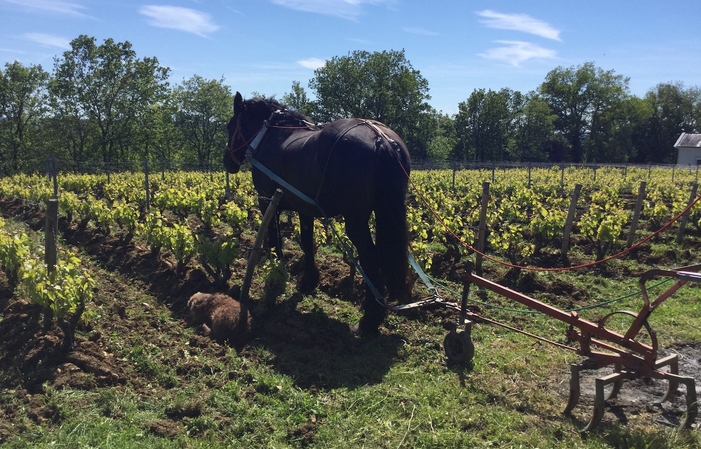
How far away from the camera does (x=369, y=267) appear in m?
5.78

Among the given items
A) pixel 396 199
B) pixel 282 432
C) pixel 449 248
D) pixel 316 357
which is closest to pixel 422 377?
pixel 316 357

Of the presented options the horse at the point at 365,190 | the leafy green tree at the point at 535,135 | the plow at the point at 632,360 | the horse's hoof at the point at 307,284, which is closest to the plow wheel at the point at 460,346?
the plow at the point at 632,360

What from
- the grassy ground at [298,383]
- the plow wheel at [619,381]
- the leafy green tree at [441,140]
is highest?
the leafy green tree at [441,140]

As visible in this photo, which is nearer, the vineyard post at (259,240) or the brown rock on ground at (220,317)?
the brown rock on ground at (220,317)

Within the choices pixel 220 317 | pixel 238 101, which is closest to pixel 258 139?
pixel 238 101

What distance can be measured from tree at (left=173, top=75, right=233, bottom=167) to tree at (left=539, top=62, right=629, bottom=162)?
162 ft

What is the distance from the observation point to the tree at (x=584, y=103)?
7350cm

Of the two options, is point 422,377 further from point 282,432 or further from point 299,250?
point 299,250

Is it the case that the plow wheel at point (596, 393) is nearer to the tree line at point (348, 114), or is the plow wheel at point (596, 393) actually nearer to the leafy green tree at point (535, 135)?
the tree line at point (348, 114)

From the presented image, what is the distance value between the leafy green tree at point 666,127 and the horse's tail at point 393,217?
75.7m

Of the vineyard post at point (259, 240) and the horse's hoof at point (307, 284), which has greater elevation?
the vineyard post at point (259, 240)

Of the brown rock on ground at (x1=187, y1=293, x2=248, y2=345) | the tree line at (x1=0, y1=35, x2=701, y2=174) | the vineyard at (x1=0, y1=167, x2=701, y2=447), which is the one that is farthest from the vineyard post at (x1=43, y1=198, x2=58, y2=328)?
the tree line at (x1=0, y1=35, x2=701, y2=174)

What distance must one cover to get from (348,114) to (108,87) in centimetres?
2345

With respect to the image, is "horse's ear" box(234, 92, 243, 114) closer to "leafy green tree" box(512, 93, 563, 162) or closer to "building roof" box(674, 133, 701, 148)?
"building roof" box(674, 133, 701, 148)
